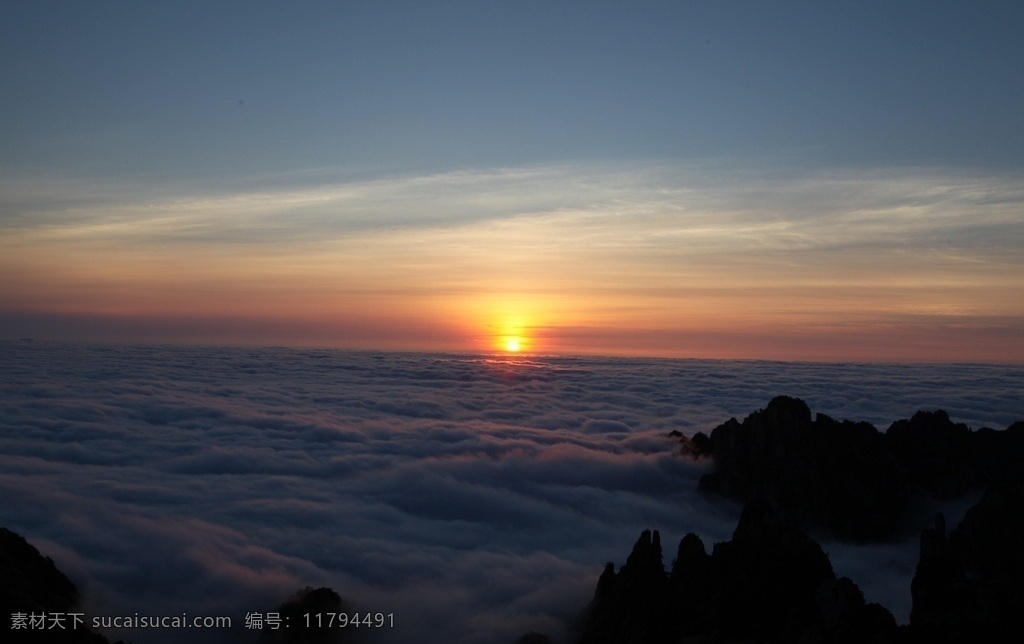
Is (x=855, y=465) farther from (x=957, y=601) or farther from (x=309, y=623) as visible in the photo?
(x=309, y=623)

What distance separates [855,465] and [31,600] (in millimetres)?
47693

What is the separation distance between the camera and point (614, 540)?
51562 millimetres

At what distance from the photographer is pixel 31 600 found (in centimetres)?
2128

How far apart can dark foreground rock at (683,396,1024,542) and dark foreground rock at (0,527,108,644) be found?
133 feet

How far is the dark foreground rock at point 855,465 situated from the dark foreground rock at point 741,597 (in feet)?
78.1

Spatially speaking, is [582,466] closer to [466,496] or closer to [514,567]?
[466,496]

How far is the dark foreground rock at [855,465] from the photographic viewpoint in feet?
163

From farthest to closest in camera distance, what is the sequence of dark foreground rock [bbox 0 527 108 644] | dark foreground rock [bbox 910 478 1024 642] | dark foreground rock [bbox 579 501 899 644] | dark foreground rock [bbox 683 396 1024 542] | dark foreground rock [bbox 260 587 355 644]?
dark foreground rock [bbox 683 396 1024 542]
dark foreground rock [bbox 260 587 355 644]
dark foreground rock [bbox 0 527 108 644]
dark foreground rock [bbox 579 501 899 644]
dark foreground rock [bbox 910 478 1024 642]

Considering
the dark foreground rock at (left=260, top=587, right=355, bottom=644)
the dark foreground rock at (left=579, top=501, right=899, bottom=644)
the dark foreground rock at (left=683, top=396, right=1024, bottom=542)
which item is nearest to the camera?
the dark foreground rock at (left=579, top=501, right=899, bottom=644)

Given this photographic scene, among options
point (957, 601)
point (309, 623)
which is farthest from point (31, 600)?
point (957, 601)

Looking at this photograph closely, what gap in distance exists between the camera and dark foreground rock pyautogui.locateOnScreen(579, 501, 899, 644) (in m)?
19.5

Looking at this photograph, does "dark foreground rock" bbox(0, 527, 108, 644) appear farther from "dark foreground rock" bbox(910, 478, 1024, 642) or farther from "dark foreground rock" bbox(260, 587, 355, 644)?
"dark foreground rock" bbox(910, 478, 1024, 642)

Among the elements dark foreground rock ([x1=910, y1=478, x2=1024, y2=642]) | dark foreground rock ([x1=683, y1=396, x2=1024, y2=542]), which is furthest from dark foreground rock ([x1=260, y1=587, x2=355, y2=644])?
dark foreground rock ([x1=683, y1=396, x2=1024, y2=542])

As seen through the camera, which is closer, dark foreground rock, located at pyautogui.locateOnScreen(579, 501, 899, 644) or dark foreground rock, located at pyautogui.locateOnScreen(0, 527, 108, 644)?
dark foreground rock, located at pyautogui.locateOnScreen(579, 501, 899, 644)
